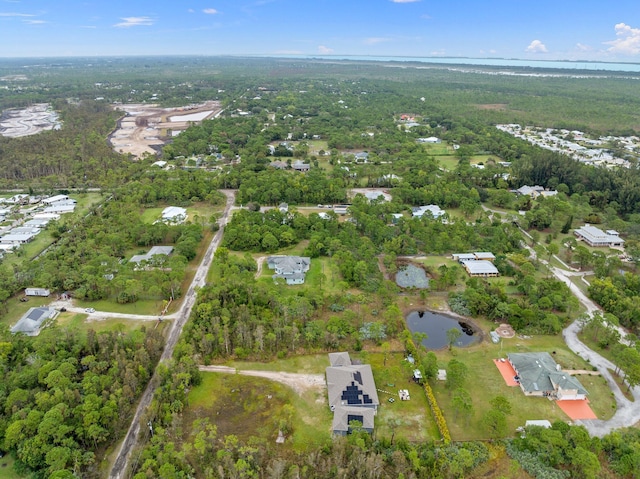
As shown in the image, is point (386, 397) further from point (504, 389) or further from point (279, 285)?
point (279, 285)

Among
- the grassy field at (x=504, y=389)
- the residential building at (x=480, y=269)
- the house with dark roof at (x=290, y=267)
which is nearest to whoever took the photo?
the grassy field at (x=504, y=389)

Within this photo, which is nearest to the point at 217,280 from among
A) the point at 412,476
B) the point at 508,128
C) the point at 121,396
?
the point at 121,396

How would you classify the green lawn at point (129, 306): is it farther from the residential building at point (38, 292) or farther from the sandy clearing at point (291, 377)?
the sandy clearing at point (291, 377)

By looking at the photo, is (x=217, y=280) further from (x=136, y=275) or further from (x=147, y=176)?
(x=147, y=176)

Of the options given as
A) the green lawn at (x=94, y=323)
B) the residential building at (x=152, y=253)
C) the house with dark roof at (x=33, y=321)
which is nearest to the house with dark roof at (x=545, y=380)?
the green lawn at (x=94, y=323)

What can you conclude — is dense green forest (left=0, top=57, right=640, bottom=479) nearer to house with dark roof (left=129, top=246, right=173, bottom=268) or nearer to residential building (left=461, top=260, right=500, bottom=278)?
residential building (left=461, top=260, right=500, bottom=278)

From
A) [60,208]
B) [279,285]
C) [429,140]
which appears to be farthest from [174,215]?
[429,140]
